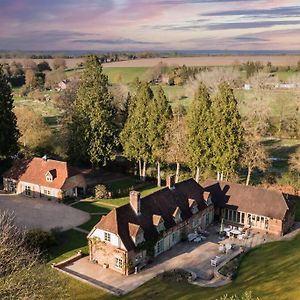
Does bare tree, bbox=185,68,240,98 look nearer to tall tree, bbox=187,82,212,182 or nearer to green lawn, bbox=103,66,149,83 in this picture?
green lawn, bbox=103,66,149,83

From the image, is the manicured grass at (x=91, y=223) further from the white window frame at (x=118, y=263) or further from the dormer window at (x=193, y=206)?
the dormer window at (x=193, y=206)

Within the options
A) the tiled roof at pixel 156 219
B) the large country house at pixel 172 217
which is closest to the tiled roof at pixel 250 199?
the large country house at pixel 172 217

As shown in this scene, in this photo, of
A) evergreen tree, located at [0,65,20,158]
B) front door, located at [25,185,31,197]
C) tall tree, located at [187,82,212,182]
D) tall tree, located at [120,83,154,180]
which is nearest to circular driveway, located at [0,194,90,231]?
front door, located at [25,185,31,197]

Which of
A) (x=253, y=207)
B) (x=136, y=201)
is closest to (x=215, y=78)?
(x=253, y=207)

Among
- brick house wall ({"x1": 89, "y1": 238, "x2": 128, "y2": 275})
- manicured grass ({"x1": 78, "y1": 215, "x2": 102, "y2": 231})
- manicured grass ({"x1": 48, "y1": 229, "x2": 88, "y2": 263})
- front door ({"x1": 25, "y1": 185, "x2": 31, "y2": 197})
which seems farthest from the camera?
front door ({"x1": 25, "y1": 185, "x2": 31, "y2": 197})

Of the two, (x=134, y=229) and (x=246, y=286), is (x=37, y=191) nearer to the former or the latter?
(x=134, y=229)

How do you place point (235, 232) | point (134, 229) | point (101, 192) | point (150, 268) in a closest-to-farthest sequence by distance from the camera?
point (134, 229) → point (150, 268) → point (235, 232) → point (101, 192)

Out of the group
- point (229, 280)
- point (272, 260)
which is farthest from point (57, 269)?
point (272, 260)
